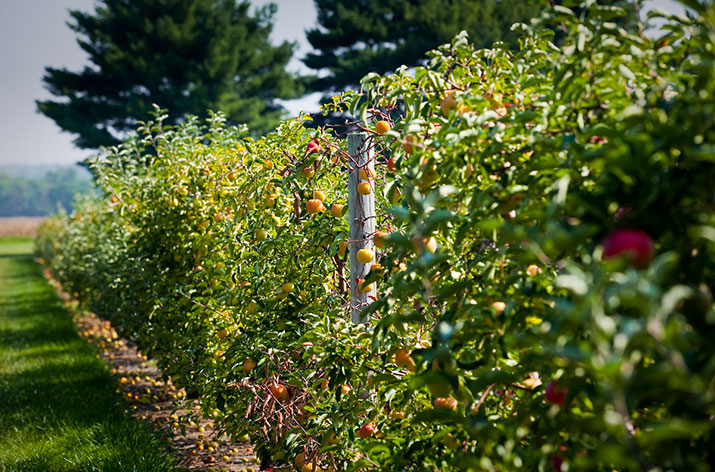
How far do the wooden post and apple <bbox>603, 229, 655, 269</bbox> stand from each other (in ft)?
4.63

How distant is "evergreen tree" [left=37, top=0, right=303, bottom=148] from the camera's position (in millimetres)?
18000

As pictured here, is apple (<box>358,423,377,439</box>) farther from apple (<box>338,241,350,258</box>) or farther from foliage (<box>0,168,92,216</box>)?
foliage (<box>0,168,92,216</box>)

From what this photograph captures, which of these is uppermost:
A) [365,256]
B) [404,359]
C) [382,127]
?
[382,127]

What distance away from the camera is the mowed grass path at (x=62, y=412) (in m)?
3.14

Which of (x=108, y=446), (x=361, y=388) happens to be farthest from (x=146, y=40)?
(x=361, y=388)

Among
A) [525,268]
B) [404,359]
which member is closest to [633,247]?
[525,268]

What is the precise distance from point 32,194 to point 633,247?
354 feet

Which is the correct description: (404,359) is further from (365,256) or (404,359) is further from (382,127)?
(382,127)

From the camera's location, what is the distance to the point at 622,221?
3.11 ft

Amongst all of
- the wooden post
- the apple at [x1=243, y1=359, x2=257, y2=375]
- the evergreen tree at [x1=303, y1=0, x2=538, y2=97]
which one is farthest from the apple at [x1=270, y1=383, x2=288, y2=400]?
the evergreen tree at [x1=303, y1=0, x2=538, y2=97]

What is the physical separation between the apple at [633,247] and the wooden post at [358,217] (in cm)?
141

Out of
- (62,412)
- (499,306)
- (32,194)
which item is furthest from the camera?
(32,194)

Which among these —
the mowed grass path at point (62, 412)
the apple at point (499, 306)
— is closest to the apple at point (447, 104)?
the apple at point (499, 306)

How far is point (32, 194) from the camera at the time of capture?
95188mm
